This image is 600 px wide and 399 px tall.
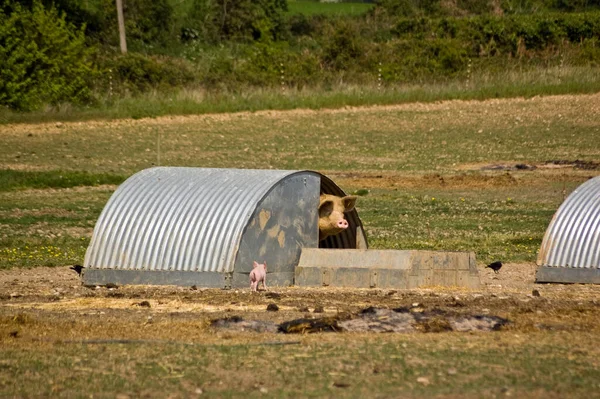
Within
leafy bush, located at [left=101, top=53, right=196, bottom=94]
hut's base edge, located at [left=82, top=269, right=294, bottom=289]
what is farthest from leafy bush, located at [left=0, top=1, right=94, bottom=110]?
hut's base edge, located at [left=82, top=269, right=294, bottom=289]

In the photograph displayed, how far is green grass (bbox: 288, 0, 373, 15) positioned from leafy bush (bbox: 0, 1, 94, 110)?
27.2 meters

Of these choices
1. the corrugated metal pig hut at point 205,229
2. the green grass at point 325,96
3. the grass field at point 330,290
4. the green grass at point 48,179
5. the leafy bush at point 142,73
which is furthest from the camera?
the leafy bush at point 142,73

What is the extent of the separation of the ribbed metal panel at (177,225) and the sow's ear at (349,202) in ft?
4.11

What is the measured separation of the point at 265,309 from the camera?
13.6m

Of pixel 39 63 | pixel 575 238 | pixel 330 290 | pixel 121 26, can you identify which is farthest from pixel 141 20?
pixel 330 290

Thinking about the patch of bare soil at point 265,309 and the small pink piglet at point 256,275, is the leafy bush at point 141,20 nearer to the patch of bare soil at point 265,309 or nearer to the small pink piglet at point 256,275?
the patch of bare soil at point 265,309

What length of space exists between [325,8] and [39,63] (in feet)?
118

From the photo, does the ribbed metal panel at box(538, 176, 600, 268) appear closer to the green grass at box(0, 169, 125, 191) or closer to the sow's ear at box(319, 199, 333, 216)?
the sow's ear at box(319, 199, 333, 216)

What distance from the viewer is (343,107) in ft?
147

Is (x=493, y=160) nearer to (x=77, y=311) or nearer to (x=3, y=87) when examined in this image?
(x=3, y=87)

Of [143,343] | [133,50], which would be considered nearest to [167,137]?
[133,50]

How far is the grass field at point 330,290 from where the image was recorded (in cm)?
1005

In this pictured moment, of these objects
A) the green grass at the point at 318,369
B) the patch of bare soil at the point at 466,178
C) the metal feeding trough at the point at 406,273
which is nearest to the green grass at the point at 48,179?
the patch of bare soil at the point at 466,178

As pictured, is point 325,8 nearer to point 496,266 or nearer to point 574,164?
point 574,164
